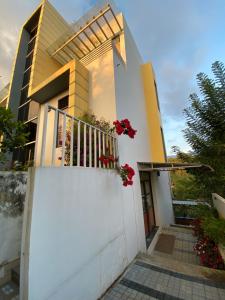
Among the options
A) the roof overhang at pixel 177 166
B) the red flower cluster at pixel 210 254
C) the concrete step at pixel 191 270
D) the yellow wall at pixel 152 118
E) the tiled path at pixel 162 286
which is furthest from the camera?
the yellow wall at pixel 152 118

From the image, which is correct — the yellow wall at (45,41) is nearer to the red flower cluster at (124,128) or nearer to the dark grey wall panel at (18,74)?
the dark grey wall panel at (18,74)

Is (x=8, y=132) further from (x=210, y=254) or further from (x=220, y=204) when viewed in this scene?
(x=210, y=254)

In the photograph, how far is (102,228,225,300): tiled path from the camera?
2.37 m

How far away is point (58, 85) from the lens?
19.6 ft

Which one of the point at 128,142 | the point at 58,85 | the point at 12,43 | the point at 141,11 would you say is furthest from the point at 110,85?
the point at 12,43

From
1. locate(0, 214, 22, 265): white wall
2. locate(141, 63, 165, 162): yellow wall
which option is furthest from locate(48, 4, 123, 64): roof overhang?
locate(0, 214, 22, 265): white wall

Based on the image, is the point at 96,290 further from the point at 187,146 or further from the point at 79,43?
the point at 79,43

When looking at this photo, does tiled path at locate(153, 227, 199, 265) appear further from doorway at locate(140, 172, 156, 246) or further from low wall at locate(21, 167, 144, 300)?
low wall at locate(21, 167, 144, 300)

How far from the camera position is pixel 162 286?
2568 millimetres

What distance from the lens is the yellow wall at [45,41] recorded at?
656cm

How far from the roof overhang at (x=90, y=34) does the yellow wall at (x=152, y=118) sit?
320 cm

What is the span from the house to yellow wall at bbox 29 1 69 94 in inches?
1.9

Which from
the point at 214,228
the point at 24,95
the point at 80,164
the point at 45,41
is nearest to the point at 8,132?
the point at 80,164

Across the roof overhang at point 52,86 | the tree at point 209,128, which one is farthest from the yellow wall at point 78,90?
the tree at point 209,128
